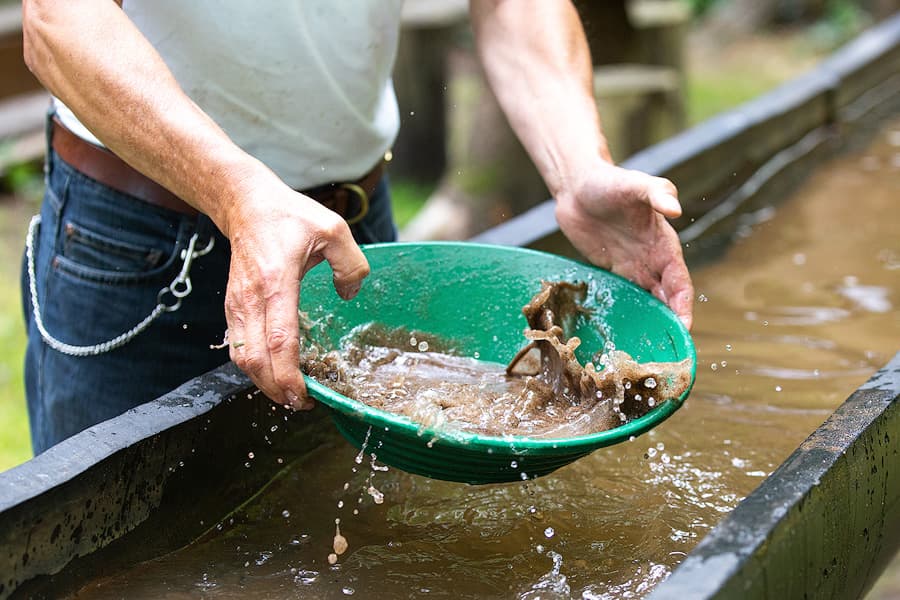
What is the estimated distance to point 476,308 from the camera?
2396mm

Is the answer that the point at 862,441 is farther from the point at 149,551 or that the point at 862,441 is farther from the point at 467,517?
the point at 149,551

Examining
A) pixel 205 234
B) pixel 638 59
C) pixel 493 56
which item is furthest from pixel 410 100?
pixel 205 234

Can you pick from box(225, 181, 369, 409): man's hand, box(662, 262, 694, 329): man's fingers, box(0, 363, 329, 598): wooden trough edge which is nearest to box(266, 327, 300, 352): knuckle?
box(225, 181, 369, 409): man's hand

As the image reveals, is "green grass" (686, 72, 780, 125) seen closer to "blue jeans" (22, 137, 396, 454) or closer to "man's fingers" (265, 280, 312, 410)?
"blue jeans" (22, 137, 396, 454)

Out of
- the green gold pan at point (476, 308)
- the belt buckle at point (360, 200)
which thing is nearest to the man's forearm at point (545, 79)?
the green gold pan at point (476, 308)

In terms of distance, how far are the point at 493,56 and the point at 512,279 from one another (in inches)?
22.3

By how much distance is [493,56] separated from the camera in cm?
259

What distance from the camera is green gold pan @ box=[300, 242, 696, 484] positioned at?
6.07 ft

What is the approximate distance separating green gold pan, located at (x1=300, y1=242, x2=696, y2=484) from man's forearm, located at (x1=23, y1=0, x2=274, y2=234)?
35 cm

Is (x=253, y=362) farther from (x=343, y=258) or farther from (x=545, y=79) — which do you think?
(x=545, y=79)

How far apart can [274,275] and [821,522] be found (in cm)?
98

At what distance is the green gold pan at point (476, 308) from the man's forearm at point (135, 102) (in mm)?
348

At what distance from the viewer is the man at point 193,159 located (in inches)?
A: 73.2

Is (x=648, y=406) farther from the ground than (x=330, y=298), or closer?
closer
